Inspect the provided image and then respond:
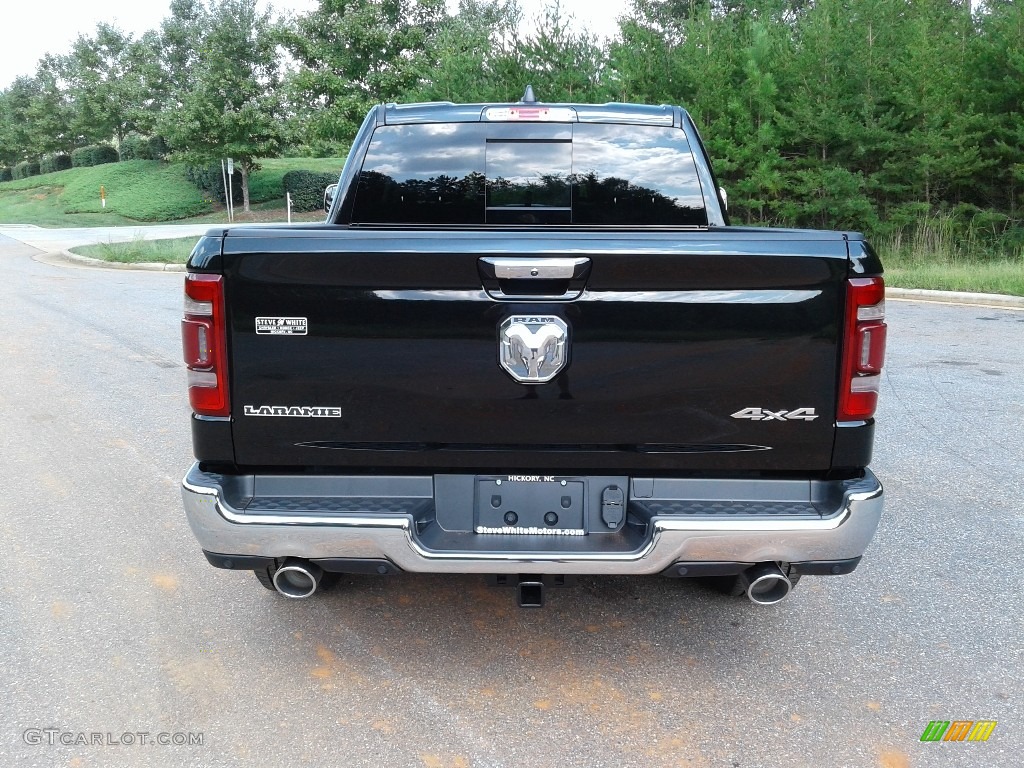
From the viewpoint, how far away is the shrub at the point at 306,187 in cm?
4200

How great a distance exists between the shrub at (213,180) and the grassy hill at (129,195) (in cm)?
37

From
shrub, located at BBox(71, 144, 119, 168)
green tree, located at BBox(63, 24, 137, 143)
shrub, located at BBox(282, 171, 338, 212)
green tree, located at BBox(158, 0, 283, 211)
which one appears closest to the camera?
green tree, located at BBox(158, 0, 283, 211)

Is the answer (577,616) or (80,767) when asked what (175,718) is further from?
(577,616)

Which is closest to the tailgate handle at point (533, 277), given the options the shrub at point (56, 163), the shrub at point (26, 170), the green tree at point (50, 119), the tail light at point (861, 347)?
the tail light at point (861, 347)

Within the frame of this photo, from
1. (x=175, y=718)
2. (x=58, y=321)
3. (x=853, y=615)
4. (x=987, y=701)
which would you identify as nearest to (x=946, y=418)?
(x=853, y=615)

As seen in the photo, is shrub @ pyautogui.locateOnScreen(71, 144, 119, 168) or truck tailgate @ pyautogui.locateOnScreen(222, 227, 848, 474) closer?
truck tailgate @ pyautogui.locateOnScreen(222, 227, 848, 474)

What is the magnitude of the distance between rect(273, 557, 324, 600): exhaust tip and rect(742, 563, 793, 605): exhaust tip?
57.0 inches

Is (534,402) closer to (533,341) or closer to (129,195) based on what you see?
(533,341)

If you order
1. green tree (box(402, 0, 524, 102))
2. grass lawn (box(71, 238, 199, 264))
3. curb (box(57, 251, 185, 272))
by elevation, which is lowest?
curb (box(57, 251, 185, 272))

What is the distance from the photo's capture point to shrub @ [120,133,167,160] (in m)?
53.7

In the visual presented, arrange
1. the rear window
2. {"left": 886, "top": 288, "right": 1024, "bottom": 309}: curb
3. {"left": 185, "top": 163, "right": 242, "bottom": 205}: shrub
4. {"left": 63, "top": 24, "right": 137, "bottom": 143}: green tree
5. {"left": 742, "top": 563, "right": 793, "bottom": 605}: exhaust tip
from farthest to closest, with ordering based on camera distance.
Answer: {"left": 63, "top": 24, "right": 137, "bottom": 143}: green tree → {"left": 185, "top": 163, "right": 242, "bottom": 205}: shrub → {"left": 886, "top": 288, "right": 1024, "bottom": 309}: curb → the rear window → {"left": 742, "top": 563, "right": 793, "bottom": 605}: exhaust tip

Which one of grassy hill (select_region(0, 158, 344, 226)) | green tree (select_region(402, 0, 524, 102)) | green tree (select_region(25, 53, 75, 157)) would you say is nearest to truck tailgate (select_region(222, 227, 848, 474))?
green tree (select_region(402, 0, 524, 102))

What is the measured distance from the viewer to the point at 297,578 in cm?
313

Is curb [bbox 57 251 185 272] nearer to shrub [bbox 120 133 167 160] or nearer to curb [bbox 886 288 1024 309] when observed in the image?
curb [bbox 886 288 1024 309]
